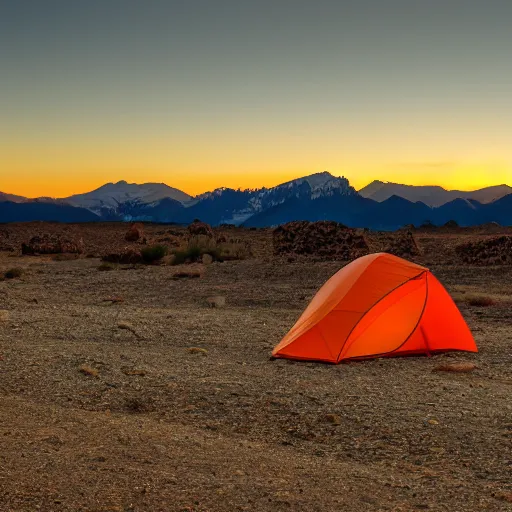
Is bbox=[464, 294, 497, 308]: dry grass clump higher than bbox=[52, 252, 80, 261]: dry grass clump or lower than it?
lower

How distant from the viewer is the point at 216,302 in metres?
17.6

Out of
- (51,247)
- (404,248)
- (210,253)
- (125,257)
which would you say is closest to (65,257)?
(51,247)

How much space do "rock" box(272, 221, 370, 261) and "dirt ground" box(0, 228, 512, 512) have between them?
1537cm

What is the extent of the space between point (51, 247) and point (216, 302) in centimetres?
2009

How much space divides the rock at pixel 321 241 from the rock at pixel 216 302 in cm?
1211

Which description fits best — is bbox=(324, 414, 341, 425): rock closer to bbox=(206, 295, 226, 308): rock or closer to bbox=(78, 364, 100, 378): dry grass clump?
bbox=(78, 364, 100, 378): dry grass clump

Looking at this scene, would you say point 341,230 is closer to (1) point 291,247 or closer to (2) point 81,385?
(1) point 291,247

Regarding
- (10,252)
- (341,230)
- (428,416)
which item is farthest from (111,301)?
(10,252)

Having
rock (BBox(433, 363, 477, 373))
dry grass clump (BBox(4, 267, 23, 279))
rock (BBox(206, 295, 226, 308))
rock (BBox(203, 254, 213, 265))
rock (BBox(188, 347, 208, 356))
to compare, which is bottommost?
rock (BBox(188, 347, 208, 356))

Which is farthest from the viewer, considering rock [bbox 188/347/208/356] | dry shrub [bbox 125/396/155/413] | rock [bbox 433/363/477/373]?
rock [bbox 188/347/208/356]

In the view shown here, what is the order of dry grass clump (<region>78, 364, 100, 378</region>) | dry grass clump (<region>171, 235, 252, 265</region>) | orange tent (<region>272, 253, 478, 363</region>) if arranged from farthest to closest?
dry grass clump (<region>171, 235, 252, 265</region>) → orange tent (<region>272, 253, 478, 363</region>) → dry grass clump (<region>78, 364, 100, 378</region>)

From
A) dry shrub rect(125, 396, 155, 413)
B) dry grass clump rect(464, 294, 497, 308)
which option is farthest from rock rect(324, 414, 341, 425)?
dry grass clump rect(464, 294, 497, 308)

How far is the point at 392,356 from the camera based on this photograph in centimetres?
1120

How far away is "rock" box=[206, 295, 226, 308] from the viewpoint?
17.6m
